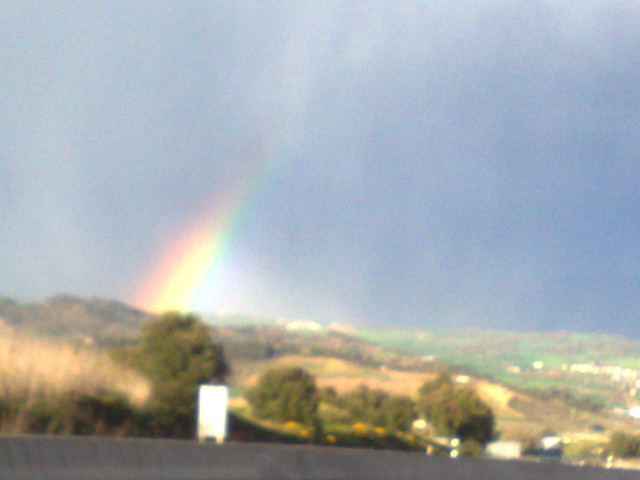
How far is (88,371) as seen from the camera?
20766 millimetres

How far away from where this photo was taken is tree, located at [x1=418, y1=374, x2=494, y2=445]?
31.3 m

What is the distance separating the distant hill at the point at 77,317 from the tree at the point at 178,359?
8.88 ft

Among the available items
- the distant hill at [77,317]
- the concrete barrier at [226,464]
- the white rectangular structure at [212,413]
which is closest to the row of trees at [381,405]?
the distant hill at [77,317]

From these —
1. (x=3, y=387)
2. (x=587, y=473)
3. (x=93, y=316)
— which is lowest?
(x=587, y=473)

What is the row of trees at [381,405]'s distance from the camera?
88.7 ft

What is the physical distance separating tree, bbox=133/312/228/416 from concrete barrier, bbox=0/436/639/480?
7523 millimetres

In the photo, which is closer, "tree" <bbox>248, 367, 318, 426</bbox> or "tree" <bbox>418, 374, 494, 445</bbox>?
"tree" <bbox>248, 367, 318, 426</bbox>

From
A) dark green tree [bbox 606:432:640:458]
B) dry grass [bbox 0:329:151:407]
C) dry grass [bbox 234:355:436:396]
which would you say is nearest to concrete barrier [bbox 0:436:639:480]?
dry grass [bbox 0:329:151:407]

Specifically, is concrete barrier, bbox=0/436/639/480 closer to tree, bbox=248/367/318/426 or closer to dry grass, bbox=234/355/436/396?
tree, bbox=248/367/318/426

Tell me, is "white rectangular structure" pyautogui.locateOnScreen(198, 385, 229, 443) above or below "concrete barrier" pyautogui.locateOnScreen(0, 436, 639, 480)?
above

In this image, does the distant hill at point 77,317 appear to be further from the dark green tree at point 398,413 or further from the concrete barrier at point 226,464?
the concrete barrier at point 226,464

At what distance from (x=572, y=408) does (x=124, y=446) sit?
2933cm

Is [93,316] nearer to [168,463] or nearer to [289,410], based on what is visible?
[289,410]

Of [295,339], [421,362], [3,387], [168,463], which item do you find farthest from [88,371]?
[421,362]
